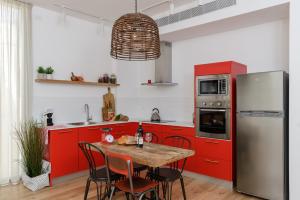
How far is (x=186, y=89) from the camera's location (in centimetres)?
433

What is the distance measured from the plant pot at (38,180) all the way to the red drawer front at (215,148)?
92.2 inches

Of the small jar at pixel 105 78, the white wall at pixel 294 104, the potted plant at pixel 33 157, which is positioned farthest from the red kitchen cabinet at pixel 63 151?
the white wall at pixel 294 104

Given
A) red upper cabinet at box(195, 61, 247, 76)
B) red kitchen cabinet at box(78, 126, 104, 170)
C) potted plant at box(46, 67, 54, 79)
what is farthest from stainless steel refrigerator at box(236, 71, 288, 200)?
potted plant at box(46, 67, 54, 79)

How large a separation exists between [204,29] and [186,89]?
46.7 inches

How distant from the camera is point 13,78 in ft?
11.0

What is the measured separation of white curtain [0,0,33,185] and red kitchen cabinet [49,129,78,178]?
1.95ft

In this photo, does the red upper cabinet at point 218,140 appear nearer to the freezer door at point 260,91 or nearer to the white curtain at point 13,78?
the freezer door at point 260,91

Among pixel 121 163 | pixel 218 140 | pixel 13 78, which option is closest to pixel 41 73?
pixel 13 78

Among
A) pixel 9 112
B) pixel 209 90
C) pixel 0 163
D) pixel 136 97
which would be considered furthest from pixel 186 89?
pixel 0 163

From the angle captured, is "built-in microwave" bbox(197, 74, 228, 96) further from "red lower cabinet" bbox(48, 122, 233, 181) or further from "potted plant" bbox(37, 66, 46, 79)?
"potted plant" bbox(37, 66, 46, 79)

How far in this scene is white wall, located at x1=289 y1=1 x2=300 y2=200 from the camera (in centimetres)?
262

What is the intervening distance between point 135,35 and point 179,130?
2095mm

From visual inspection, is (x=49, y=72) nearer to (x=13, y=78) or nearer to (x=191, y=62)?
(x=13, y=78)

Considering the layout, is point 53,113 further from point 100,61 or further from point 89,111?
point 100,61
